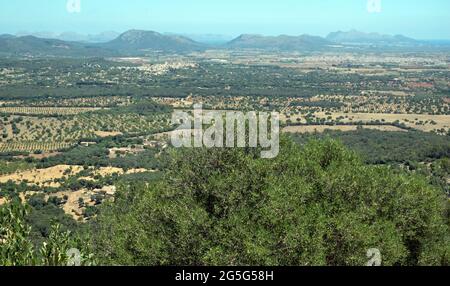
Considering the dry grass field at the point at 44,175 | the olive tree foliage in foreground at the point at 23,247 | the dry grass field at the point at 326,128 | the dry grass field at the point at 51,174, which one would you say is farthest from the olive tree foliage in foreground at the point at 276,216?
the dry grass field at the point at 326,128

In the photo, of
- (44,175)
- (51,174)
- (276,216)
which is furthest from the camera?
(51,174)

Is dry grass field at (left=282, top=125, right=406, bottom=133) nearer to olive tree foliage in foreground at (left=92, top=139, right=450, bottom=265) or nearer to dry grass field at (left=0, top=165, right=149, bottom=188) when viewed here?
dry grass field at (left=0, top=165, right=149, bottom=188)

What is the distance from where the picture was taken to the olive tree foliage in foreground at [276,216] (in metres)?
12.6

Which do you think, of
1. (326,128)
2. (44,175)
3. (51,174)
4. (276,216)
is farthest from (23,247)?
(326,128)

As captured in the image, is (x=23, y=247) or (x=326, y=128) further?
(x=326, y=128)

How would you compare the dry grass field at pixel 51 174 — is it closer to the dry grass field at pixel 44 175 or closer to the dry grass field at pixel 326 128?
the dry grass field at pixel 44 175

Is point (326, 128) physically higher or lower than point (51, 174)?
higher

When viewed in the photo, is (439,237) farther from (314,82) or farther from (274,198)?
(314,82)

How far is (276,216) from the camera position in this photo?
42.3ft

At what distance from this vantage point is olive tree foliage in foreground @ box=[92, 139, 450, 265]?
41.2ft

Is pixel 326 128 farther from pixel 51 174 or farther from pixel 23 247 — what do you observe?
pixel 23 247

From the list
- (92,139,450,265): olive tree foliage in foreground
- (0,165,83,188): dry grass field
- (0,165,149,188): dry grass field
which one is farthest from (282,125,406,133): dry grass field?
(92,139,450,265): olive tree foliage in foreground

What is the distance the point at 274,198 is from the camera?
13.2m
